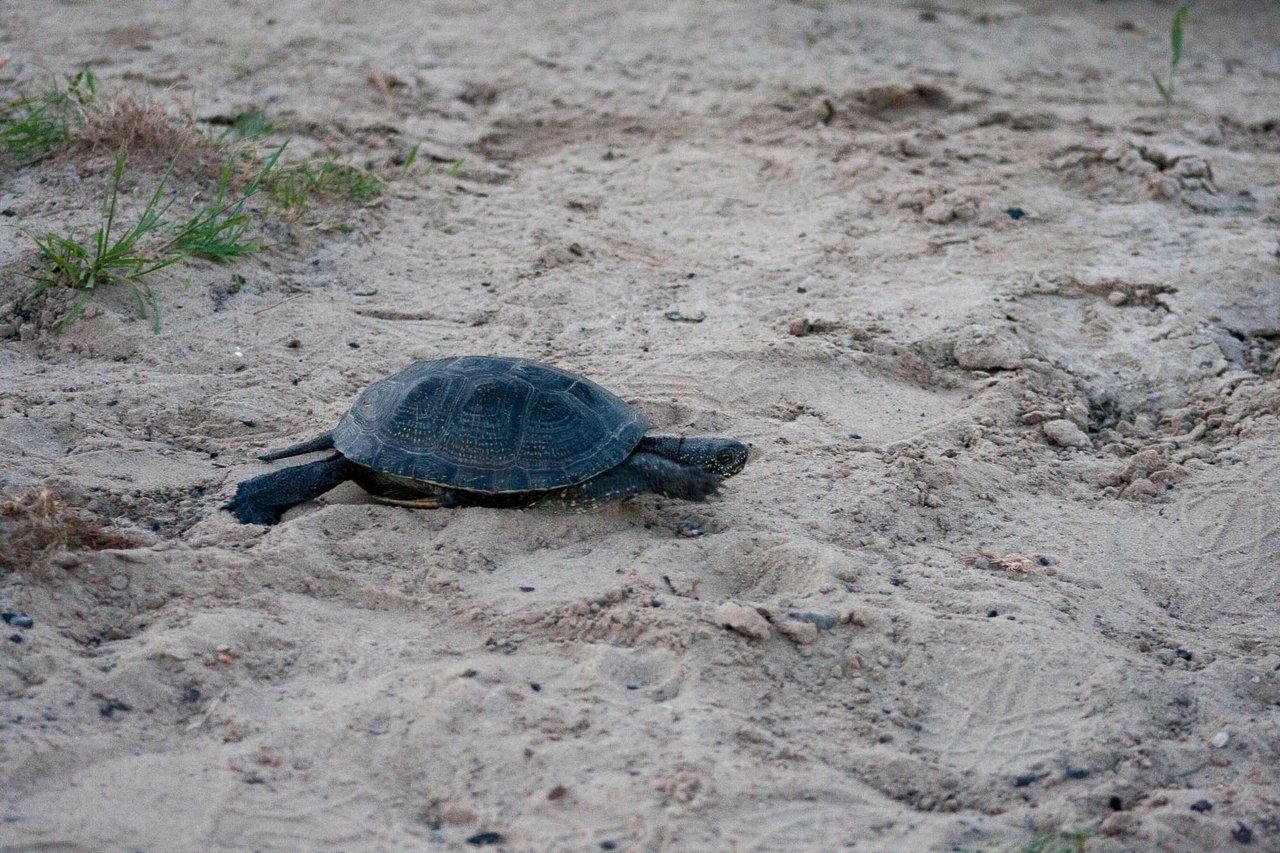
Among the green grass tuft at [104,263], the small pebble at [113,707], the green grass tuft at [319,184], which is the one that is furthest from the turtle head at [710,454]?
the green grass tuft at [319,184]

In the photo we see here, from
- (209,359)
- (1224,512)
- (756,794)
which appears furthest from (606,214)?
(756,794)

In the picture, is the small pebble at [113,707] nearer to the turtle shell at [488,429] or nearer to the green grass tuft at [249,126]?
the turtle shell at [488,429]

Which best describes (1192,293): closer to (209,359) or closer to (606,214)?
(606,214)

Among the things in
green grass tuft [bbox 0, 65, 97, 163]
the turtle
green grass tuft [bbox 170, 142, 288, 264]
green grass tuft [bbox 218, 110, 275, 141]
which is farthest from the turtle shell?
green grass tuft [bbox 0, 65, 97, 163]

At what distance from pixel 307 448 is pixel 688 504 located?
1.33 m

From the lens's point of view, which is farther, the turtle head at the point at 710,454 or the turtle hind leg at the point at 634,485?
the turtle head at the point at 710,454

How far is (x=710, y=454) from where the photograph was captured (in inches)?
156

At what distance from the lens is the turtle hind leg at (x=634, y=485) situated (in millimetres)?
3830

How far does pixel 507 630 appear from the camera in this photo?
10.7ft

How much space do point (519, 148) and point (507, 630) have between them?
415cm

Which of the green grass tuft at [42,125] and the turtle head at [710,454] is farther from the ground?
the green grass tuft at [42,125]

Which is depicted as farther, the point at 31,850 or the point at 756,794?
the point at 756,794

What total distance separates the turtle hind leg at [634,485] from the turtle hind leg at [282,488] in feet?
2.30

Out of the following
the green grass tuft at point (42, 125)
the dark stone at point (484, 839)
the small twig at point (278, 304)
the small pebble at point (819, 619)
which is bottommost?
the small pebble at point (819, 619)
